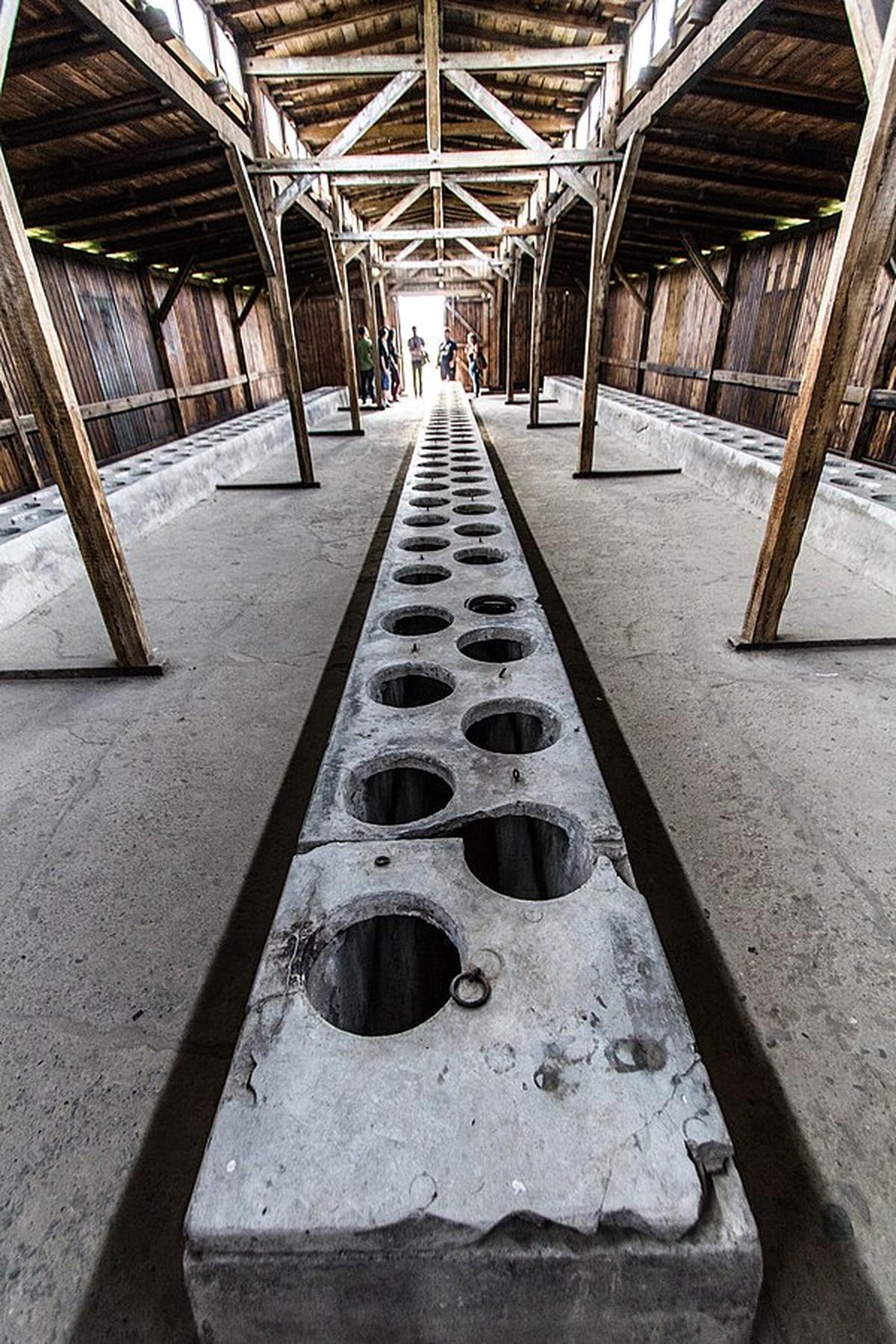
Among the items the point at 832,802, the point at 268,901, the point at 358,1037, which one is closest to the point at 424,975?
the point at 268,901

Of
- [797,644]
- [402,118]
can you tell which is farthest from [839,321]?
[402,118]

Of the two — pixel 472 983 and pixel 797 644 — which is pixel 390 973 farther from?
→ pixel 797 644

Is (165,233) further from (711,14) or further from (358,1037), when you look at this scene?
(358,1037)

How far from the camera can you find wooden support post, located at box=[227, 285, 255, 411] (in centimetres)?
1403

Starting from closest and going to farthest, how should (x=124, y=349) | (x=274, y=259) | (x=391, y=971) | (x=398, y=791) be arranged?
(x=391, y=971)
(x=398, y=791)
(x=274, y=259)
(x=124, y=349)

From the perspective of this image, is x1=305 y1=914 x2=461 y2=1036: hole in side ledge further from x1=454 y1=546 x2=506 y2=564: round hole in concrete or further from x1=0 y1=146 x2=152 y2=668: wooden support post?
x1=454 y1=546 x2=506 y2=564: round hole in concrete

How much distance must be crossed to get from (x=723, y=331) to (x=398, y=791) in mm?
11189

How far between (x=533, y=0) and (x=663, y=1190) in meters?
9.74

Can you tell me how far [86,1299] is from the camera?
1180 millimetres

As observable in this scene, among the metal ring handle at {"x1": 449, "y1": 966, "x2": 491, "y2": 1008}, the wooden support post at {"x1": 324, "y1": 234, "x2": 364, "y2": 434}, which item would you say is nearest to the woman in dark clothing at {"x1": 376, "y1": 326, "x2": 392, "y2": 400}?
the wooden support post at {"x1": 324, "y1": 234, "x2": 364, "y2": 434}

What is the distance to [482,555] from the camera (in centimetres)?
418

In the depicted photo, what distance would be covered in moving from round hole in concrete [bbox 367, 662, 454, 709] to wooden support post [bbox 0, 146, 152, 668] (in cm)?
148

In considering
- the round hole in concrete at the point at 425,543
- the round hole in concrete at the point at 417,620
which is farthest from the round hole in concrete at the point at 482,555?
the round hole in concrete at the point at 417,620

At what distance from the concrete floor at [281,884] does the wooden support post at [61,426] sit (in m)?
0.41
